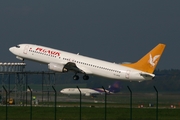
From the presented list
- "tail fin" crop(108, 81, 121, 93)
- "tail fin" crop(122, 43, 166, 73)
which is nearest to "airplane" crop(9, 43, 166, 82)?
"tail fin" crop(122, 43, 166, 73)

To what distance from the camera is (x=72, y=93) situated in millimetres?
134500

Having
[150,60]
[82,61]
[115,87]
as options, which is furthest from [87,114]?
[115,87]

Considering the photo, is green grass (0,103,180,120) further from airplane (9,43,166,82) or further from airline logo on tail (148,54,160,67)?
airline logo on tail (148,54,160,67)

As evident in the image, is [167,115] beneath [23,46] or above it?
beneath

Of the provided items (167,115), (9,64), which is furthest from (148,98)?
(167,115)

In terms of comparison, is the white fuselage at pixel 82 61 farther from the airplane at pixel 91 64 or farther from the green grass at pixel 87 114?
the green grass at pixel 87 114

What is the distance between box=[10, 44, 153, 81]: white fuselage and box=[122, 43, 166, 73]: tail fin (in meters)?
1.05

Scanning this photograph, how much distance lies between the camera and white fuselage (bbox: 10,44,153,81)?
92.4 metres

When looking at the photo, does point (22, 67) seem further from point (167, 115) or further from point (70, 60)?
point (167, 115)

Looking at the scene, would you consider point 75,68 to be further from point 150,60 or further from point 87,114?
point 87,114

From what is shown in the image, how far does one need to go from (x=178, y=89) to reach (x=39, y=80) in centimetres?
4766

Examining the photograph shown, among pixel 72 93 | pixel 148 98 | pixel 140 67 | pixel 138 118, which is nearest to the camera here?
pixel 138 118

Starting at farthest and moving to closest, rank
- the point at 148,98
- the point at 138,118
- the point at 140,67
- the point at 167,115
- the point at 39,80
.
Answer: the point at 39,80 < the point at 148,98 < the point at 140,67 < the point at 167,115 < the point at 138,118

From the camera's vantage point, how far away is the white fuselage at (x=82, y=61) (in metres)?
92.4
